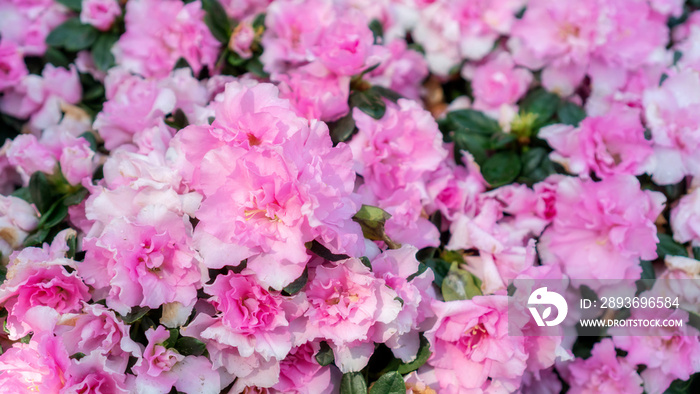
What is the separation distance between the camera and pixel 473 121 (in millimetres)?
1622

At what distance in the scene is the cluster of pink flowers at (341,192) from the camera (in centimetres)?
102

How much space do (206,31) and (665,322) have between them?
4.39 ft

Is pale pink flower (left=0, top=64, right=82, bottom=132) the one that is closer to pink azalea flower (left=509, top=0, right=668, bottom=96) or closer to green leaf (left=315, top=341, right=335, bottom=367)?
green leaf (left=315, top=341, right=335, bottom=367)

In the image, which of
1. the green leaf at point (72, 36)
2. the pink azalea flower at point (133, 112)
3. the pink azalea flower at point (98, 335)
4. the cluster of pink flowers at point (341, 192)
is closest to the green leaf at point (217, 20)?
the cluster of pink flowers at point (341, 192)

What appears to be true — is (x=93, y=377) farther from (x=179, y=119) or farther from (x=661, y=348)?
(x=661, y=348)

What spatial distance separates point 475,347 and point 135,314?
667 mm

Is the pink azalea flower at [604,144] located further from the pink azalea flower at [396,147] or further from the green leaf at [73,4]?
the green leaf at [73,4]

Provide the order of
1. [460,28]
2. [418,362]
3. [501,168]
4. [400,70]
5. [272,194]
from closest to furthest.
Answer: [272,194] → [418,362] → [501,168] → [400,70] → [460,28]

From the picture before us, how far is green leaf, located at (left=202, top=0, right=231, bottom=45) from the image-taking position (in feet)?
5.09

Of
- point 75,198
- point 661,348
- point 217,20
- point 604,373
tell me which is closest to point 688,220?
point 661,348

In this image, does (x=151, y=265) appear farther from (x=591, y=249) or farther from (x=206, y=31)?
(x=591, y=249)

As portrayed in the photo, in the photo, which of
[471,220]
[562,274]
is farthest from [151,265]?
[562,274]

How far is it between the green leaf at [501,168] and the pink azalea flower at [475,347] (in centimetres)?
39

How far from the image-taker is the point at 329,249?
1026 millimetres
